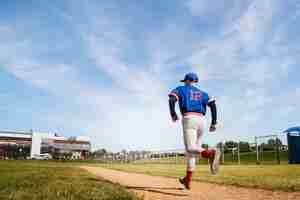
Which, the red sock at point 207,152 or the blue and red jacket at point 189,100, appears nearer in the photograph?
the red sock at point 207,152

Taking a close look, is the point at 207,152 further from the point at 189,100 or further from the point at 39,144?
the point at 39,144

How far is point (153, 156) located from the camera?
39.4 meters

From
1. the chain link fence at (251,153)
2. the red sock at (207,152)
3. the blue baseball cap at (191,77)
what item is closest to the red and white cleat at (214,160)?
the red sock at (207,152)

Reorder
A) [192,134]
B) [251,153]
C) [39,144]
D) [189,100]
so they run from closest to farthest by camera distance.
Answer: [192,134] < [189,100] < [251,153] < [39,144]

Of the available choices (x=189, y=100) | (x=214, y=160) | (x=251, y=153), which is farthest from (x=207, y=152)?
(x=251, y=153)

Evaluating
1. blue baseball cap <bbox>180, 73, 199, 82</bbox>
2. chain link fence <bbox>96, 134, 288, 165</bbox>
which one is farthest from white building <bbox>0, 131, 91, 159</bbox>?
blue baseball cap <bbox>180, 73, 199, 82</bbox>

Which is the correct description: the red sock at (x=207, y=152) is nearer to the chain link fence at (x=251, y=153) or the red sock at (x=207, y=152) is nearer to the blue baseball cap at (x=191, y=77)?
the blue baseball cap at (x=191, y=77)

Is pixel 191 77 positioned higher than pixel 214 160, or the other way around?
pixel 191 77

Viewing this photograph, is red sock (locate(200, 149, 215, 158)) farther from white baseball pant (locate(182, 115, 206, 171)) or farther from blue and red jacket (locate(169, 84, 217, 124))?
blue and red jacket (locate(169, 84, 217, 124))

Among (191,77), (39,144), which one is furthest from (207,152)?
(39,144)

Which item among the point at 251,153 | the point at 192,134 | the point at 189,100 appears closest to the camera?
the point at 192,134

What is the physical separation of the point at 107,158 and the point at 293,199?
58233 millimetres

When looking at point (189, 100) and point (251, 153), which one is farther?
point (251, 153)

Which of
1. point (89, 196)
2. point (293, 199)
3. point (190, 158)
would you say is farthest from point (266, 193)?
point (89, 196)
